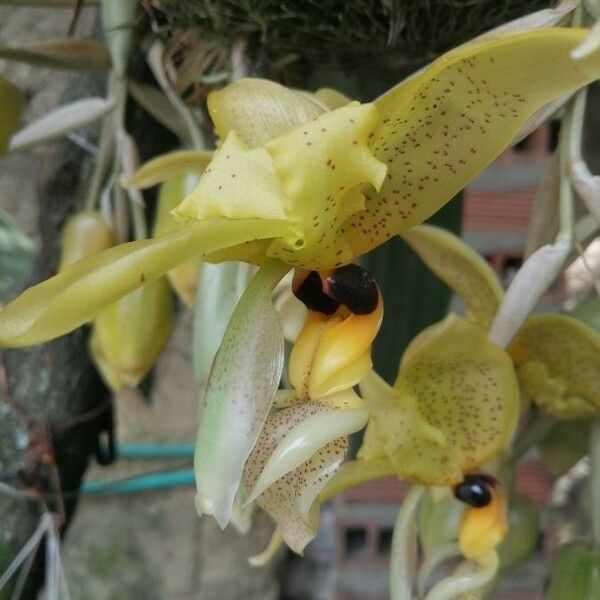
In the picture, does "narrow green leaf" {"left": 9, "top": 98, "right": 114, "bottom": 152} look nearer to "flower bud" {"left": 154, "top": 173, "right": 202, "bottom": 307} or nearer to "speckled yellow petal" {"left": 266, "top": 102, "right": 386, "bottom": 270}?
"flower bud" {"left": 154, "top": 173, "right": 202, "bottom": 307}

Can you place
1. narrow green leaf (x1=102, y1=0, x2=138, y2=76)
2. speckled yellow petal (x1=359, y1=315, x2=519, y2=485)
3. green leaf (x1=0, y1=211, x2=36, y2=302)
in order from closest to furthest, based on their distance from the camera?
1. speckled yellow petal (x1=359, y1=315, x2=519, y2=485)
2. narrow green leaf (x1=102, y1=0, x2=138, y2=76)
3. green leaf (x1=0, y1=211, x2=36, y2=302)

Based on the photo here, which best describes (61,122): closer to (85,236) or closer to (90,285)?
(85,236)

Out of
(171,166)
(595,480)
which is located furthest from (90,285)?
(595,480)

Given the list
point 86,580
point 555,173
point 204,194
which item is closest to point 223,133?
point 204,194

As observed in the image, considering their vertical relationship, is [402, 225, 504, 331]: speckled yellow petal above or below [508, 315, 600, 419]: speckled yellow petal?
above

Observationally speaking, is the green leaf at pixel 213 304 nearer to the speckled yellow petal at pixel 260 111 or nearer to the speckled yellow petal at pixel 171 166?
the speckled yellow petal at pixel 171 166

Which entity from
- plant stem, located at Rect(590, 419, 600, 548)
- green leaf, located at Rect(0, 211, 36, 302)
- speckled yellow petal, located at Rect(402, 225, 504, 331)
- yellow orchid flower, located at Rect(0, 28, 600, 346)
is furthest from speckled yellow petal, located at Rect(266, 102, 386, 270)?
green leaf, located at Rect(0, 211, 36, 302)

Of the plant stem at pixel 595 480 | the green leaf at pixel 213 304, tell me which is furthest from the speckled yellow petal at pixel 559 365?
the green leaf at pixel 213 304
